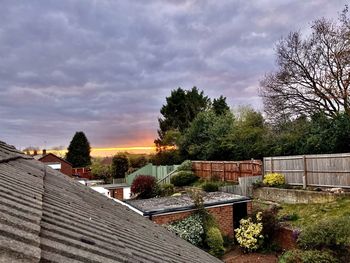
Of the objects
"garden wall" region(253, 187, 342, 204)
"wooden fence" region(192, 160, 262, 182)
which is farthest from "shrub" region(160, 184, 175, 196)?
"garden wall" region(253, 187, 342, 204)

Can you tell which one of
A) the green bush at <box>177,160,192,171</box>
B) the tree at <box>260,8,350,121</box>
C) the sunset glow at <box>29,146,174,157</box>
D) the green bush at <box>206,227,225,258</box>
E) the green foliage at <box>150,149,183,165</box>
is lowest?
the green bush at <box>206,227,225,258</box>

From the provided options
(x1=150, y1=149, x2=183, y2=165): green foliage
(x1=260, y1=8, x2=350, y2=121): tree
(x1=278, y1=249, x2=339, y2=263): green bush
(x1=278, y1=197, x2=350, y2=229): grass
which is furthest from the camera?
(x1=150, y1=149, x2=183, y2=165): green foliage

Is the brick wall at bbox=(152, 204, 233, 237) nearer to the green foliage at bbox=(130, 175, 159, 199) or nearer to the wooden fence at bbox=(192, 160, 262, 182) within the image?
the wooden fence at bbox=(192, 160, 262, 182)

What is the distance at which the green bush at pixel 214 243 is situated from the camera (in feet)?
44.7

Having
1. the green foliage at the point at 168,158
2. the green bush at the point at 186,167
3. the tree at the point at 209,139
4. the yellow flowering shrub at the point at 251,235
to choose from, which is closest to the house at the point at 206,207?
the yellow flowering shrub at the point at 251,235

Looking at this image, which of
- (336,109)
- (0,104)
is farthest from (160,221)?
(336,109)

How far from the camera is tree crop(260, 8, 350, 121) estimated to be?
23.0 m

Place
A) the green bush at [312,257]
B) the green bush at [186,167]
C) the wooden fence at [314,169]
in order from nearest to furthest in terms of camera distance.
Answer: the green bush at [312,257], the wooden fence at [314,169], the green bush at [186,167]

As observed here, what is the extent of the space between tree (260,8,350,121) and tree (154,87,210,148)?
2662 centimetres

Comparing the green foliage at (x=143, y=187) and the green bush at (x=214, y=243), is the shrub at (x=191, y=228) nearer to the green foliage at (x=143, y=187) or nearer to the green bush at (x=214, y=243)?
the green bush at (x=214, y=243)

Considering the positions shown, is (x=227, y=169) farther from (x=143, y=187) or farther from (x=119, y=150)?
Answer: (x=119, y=150)

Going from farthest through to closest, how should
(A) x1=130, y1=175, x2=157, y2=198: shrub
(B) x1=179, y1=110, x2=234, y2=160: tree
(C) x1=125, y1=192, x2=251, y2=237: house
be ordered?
1. (B) x1=179, y1=110, x2=234, y2=160: tree
2. (A) x1=130, y1=175, x2=157, y2=198: shrub
3. (C) x1=125, y1=192, x2=251, y2=237: house

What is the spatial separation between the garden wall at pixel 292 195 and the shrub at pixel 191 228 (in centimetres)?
680

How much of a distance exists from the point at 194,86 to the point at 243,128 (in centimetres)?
2622
